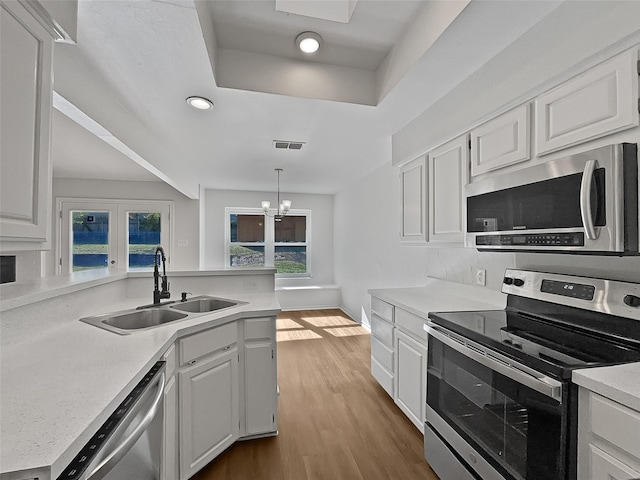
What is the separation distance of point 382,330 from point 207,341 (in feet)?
4.88

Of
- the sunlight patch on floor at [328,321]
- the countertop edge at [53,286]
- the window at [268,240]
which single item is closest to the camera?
the countertop edge at [53,286]

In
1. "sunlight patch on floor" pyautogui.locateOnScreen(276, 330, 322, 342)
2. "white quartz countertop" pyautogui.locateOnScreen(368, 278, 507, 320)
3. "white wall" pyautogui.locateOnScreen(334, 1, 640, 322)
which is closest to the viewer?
"white wall" pyautogui.locateOnScreen(334, 1, 640, 322)

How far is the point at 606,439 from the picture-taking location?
3.05 ft

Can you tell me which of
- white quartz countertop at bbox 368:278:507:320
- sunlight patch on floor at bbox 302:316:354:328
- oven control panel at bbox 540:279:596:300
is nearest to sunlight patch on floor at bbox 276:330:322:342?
sunlight patch on floor at bbox 302:316:354:328

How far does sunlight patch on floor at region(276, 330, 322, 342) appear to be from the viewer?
4289 mm

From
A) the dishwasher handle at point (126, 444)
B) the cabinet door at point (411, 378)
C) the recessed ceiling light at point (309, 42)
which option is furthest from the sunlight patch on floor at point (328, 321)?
the recessed ceiling light at point (309, 42)

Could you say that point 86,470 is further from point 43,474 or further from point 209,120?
point 209,120

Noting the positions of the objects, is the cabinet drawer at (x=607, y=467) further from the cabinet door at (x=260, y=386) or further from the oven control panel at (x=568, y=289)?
the cabinet door at (x=260, y=386)

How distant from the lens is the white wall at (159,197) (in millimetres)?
5324

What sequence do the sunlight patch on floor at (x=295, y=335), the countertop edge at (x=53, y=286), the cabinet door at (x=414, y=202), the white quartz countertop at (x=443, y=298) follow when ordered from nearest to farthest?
the countertop edge at (x=53, y=286), the white quartz countertop at (x=443, y=298), the cabinet door at (x=414, y=202), the sunlight patch on floor at (x=295, y=335)

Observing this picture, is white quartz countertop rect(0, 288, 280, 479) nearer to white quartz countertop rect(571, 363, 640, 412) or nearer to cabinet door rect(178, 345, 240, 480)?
cabinet door rect(178, 345, 240, 480)

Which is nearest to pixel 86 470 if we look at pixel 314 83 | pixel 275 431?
pixel 275 431

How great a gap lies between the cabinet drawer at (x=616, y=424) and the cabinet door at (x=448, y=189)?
118 centimetres

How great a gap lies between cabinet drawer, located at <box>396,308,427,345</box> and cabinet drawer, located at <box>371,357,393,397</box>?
1.64ft
